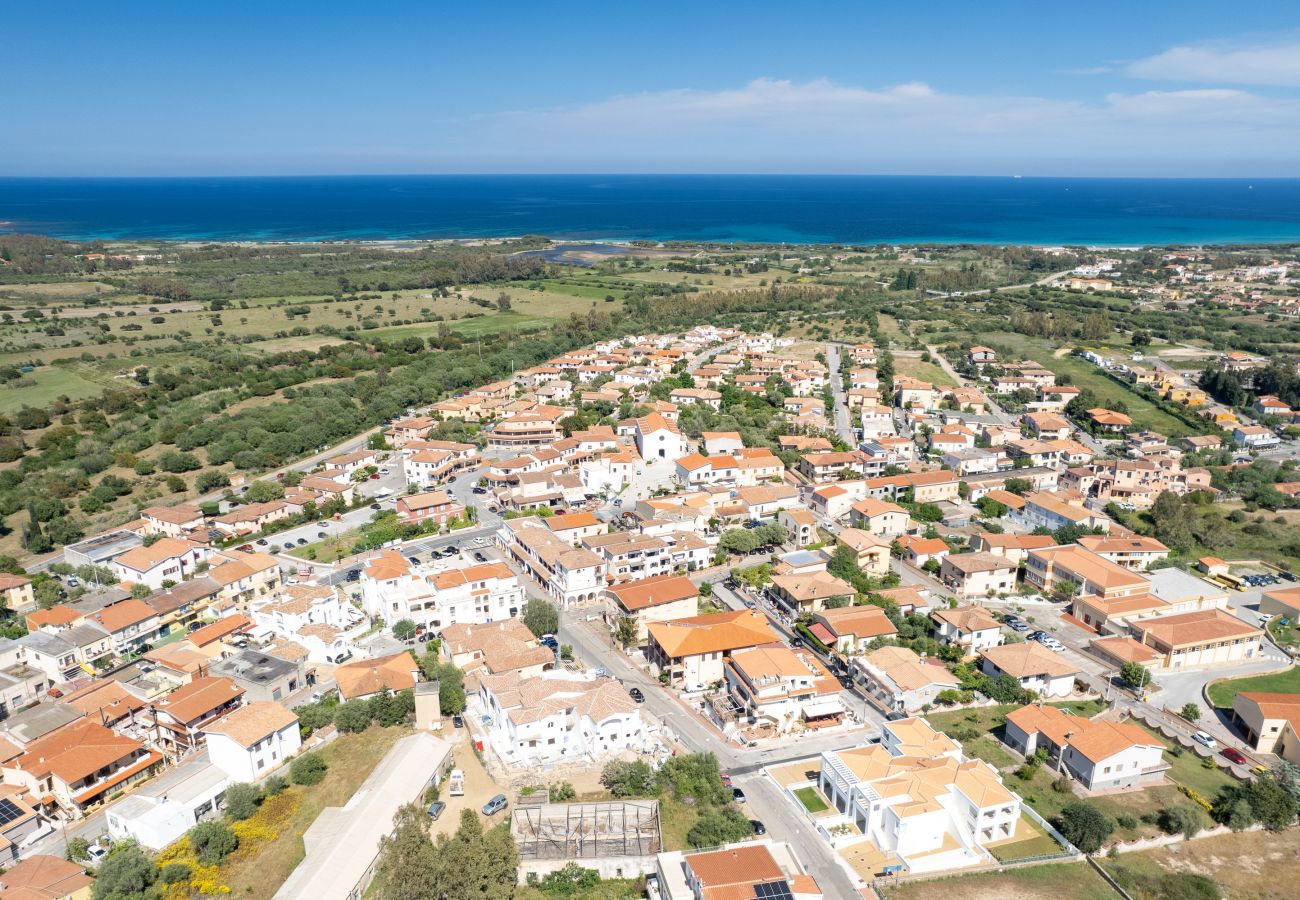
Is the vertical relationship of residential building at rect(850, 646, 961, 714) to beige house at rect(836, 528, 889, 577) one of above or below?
below

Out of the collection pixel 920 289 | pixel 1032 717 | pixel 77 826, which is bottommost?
pixel 77 826

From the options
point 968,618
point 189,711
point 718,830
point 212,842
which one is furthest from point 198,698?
point 968,618

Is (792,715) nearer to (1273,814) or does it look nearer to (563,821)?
(563,821)

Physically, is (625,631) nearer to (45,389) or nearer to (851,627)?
(851,627)

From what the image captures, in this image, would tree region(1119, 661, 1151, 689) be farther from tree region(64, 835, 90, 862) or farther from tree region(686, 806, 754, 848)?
tree region(64, 835, 90, 862)

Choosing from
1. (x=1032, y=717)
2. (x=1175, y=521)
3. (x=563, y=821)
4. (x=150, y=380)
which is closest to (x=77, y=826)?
(x=563, y=821)

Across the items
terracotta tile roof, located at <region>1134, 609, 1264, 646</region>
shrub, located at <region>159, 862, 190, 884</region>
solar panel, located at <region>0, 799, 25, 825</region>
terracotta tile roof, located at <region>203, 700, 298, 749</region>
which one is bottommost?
solar panel, located at <region>0, 799, 25, 825</region>

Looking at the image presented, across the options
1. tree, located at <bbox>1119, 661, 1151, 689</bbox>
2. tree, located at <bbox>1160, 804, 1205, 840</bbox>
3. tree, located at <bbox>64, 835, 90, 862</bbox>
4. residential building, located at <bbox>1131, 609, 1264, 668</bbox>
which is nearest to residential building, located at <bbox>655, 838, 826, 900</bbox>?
tree, located at <bbox>1160, 804, 1205, 840</bbox>
